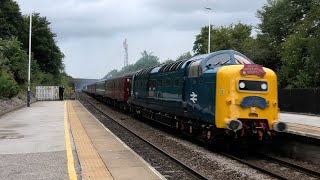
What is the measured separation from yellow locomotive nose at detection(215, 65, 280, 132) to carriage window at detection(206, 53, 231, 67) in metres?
1.40

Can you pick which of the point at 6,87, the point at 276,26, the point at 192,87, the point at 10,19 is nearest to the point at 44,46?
the point at 10,19

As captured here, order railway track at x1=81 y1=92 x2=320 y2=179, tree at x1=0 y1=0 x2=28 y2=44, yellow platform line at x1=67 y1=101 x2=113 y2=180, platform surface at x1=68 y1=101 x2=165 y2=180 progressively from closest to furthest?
yellow platform line at x1=67 y1=101 x2=113 y2=180 → platform surface at x1=68 y1=101 x2=165 y2=180 → railway track at x1=81 y1=92 x2=320 y2=179 → tree at x1=0 y1=0 x2=28 y2=44

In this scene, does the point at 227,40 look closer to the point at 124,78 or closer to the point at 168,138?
the point at 124,78

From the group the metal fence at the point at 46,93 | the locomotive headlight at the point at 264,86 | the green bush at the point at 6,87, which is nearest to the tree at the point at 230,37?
the metal fence at the point at 46,93

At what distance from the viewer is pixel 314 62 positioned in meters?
38.6

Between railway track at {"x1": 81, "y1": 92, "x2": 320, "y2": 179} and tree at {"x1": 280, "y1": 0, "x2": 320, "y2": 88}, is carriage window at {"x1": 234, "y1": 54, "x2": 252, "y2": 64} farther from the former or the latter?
tree at {"x1": 280, "y1": 0, "x2": 320, "y2": 88}

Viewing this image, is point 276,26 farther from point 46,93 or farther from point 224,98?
point 224,98

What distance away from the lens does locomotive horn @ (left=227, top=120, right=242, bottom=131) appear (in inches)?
493

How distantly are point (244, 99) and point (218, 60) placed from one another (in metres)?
2.13

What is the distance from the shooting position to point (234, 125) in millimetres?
12539

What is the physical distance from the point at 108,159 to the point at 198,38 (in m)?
77.1

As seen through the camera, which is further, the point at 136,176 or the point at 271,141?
the point at 271,141

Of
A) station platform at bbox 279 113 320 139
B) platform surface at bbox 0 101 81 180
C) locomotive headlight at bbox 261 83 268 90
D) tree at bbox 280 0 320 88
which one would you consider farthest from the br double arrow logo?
tree at bbox 280 0 320 88

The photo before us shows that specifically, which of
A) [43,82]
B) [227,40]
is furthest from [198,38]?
[43,82]
